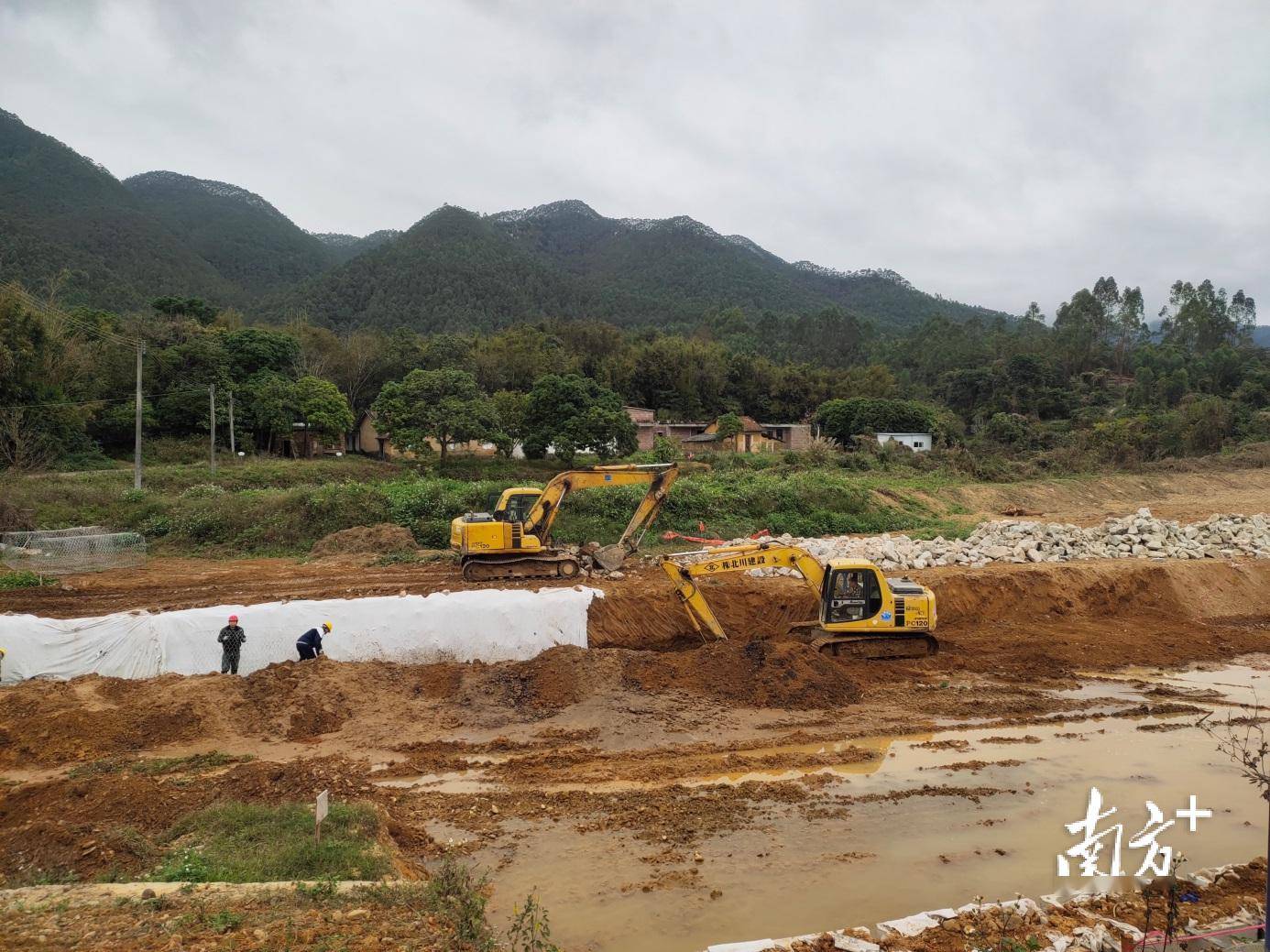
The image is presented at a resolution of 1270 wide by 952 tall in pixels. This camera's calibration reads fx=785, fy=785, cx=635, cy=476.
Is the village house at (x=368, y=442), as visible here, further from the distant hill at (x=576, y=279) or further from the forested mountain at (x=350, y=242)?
the forested mountain at (x=350, y=242)

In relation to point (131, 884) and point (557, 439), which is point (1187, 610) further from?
point (557, 439)

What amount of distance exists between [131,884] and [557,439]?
112ft

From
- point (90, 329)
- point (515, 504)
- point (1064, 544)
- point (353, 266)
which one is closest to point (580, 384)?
point (515, 504)

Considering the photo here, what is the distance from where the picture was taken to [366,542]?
24.3 m

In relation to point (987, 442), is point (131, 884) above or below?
below

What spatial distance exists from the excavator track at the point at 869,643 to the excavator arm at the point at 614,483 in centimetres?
475

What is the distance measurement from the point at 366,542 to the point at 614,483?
9358mm

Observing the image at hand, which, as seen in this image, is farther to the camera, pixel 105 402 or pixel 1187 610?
pixel 105 402

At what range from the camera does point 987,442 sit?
5153 centimetres

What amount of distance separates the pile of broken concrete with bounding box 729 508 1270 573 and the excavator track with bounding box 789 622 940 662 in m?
5.72

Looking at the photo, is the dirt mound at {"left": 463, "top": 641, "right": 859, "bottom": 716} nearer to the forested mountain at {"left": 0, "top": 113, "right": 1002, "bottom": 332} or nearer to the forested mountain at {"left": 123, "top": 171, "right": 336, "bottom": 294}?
the forested mountain at {"left": 0, "top": 113, "right": 1002, "bottom": 332}

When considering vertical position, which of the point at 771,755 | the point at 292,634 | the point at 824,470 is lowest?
the point at 771,755

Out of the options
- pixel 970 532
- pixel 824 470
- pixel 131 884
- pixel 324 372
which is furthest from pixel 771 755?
pixel 324 372

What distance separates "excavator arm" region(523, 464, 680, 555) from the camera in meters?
18.0
